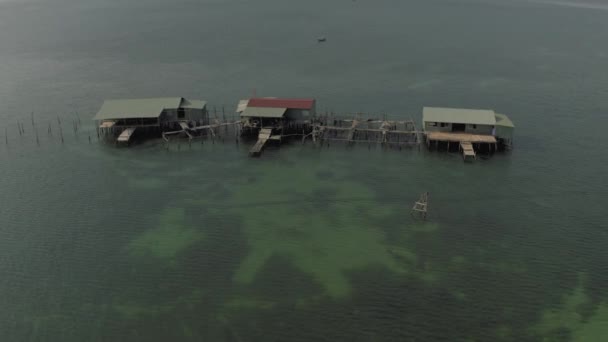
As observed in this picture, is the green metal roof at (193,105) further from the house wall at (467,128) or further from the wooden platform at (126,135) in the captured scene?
the house wall at (467,128)

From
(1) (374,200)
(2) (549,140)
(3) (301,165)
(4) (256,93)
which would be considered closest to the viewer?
(1) (374,200)

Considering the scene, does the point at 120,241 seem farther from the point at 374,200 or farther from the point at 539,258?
the point at 539,258

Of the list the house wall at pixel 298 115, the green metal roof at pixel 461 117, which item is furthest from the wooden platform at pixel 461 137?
the house wall at pixel 298 115

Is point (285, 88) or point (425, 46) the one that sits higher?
point (425, 46)

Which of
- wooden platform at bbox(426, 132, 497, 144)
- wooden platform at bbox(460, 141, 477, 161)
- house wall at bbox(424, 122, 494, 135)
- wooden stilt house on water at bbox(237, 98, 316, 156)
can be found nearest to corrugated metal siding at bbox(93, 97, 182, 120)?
wooden stilt house on water at bbox(237, 98, 316, 156)

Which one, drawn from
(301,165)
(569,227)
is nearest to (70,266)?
(301,165)

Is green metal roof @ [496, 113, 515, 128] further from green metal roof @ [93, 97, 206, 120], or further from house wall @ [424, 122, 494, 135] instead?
green metal roof @ [93, 97, 206, 120]

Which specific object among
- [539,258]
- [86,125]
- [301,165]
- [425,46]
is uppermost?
[425,46]
